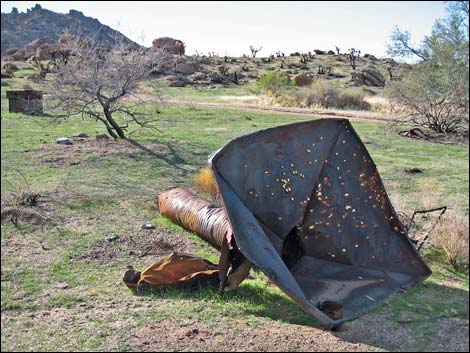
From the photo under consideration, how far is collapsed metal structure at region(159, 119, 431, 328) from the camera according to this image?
6.43 m

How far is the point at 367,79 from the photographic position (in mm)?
49281

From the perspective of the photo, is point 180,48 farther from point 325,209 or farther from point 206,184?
point 325,209

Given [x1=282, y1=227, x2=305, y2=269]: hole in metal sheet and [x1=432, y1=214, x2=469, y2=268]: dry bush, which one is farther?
[x1=432, y1=214, x2=469, y2=268]: dry bush

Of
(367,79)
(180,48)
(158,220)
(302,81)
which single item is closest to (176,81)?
(302,81)

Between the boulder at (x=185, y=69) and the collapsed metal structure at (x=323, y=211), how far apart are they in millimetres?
52593

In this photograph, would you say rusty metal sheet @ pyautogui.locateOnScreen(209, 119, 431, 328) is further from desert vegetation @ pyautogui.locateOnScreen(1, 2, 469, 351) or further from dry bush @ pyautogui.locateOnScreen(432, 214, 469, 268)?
dry bush @ pyautogui.locateOnScreen(432, 214, 469, 268)

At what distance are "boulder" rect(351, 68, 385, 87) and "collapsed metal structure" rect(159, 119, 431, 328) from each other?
42910mm

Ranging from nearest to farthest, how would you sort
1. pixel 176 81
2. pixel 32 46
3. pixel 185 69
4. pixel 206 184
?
pixel 206 184, pixel 32 46, pixel 176 81, pixel 185 69

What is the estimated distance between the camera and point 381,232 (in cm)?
679

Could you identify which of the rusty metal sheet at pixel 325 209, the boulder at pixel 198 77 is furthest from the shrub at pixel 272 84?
the rusty metal sheet at pixel 325 209

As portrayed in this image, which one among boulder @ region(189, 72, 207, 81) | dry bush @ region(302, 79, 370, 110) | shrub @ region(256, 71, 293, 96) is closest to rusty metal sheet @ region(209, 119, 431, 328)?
dry bush @ region(302, 79, 370, 110)

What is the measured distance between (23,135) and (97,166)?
17.2ft

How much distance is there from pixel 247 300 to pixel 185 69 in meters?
54.5

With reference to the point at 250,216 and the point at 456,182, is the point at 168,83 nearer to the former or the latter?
the point at 456,182
